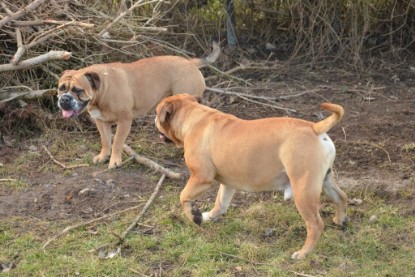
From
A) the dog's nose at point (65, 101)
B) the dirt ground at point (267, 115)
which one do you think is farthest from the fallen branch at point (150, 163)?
the dog's nose at point (65, 101)

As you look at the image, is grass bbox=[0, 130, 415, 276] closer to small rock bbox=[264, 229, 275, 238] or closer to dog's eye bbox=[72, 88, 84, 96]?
small rock bbox=[264, 229, 275, 238]

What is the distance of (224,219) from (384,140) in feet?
9.13

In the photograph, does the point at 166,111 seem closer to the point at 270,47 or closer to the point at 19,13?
the point at 19,13

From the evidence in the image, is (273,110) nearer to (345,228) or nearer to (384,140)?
(384,140)

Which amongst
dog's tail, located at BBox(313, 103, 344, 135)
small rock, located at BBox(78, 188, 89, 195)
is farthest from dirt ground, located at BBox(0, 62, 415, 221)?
dog's tail, located at BBox(313, 103, 344, 135)

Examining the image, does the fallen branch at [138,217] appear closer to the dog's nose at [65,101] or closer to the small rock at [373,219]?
the dog's nose at [65,101]

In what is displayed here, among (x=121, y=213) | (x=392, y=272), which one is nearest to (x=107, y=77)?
(x=121, y=213)

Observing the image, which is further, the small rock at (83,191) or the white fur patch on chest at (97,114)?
the white fur patch on chest at (97,114)

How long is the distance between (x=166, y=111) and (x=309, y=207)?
161 centimetres

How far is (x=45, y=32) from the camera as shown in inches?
331

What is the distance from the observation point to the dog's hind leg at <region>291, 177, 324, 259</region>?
5.34m

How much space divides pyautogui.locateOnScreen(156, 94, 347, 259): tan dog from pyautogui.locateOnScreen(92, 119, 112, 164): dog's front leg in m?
1.65

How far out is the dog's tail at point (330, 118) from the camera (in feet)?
17.3

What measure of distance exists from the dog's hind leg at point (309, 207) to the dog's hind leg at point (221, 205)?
0.99 m
